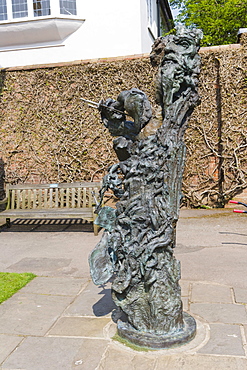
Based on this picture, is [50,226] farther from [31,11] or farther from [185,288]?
[31,11]

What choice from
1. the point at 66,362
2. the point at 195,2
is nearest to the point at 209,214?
the point at 66,362

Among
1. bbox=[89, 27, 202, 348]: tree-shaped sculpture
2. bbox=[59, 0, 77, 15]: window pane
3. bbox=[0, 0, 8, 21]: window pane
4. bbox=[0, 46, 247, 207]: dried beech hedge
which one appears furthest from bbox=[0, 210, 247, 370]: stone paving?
bbox=[0, 0, 8, 21]: window pane

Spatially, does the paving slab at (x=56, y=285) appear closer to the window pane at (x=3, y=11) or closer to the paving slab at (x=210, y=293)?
the paving slab at (x=210, y=293)

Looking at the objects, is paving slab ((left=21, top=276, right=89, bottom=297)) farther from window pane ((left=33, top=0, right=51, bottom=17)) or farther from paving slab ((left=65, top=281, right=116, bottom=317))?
window pane ((left=33, top=0, right=51, bottom=17))

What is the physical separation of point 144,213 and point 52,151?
296 inches

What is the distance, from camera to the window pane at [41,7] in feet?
40.2

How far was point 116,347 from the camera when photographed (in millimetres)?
3178

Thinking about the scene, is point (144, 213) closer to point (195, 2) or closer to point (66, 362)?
point (66, 362)

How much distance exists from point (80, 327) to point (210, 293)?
1578 millimetres

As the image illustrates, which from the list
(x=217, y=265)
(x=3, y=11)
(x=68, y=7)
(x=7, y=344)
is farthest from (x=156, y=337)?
(x=3, y=11)

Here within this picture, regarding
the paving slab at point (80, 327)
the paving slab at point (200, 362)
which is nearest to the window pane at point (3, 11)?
the paving slab at point (80, 327)

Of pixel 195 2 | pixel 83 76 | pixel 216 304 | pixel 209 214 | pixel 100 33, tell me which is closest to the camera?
pixel 216 304

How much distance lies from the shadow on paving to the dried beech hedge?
5.52ft

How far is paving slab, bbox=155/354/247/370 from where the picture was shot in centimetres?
286
